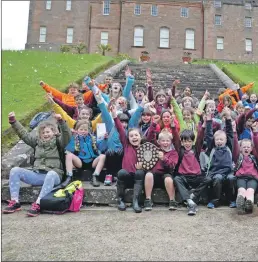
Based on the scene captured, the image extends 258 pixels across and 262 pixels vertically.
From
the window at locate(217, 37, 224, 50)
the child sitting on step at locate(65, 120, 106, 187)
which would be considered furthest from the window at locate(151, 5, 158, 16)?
the child sitting on step at locate(65, 120, 106, 187)

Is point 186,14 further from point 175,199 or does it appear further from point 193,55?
point 175,199

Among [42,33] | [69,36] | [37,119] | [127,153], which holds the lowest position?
[127,153]

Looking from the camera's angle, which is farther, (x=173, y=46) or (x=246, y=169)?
(x=173, y=46)

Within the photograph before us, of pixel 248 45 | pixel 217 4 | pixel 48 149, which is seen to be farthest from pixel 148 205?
pixel 217 4

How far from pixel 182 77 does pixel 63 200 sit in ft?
36.3

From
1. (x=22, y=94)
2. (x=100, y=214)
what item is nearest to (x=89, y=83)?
(x=100, y=214)

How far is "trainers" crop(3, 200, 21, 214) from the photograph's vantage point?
15.9 ft

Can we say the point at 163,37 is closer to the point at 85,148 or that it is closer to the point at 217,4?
the point at 217,4

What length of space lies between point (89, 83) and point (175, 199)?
2.60 metres

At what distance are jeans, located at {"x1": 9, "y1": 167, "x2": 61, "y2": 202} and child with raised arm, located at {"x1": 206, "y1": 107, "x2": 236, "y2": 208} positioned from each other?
2.40 metres

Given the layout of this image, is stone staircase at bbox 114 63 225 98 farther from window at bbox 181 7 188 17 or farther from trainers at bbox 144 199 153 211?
window at bbox 181 7 188 17

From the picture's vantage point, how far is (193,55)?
40375 millimetres

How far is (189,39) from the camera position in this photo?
40.8 meters

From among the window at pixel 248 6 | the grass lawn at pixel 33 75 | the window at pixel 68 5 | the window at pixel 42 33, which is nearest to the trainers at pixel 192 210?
the grass lawn at pixel 33 75
